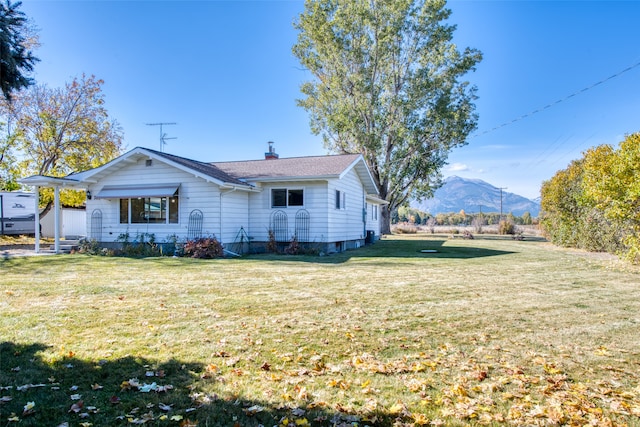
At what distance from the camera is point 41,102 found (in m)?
23.3

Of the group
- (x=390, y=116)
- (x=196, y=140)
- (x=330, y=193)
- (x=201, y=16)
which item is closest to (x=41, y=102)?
(x=196, y=140)

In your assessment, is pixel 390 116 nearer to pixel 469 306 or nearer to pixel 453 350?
pixel 469 306

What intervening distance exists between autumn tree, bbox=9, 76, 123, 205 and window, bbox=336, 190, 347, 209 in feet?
55.9

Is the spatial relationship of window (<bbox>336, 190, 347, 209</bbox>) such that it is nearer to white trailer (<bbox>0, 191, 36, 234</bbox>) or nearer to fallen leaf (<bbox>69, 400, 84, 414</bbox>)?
fallen leaf (<bbox>69, 400, 84, 414</bbox>)

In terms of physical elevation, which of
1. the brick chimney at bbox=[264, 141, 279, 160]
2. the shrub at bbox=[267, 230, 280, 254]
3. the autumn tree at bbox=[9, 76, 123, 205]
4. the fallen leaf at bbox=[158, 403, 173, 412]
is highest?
the autumn tree at bbox=[9, 76, 123, 205]

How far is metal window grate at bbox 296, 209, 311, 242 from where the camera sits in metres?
15.5

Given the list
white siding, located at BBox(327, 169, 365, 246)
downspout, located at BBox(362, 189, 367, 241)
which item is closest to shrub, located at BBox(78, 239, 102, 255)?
white siding, located at BBox(327, 169, 365, 246)

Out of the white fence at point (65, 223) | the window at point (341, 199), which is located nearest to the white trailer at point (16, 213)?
the white fence at point (65, 223)

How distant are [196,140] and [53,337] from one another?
2532 cm

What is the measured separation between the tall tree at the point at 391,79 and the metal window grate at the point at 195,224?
48.3ft

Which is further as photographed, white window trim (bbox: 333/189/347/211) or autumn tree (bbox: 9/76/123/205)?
autumn tree (bbox: 9/76/123/205)

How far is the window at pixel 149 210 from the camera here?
Answer: 15.4 m

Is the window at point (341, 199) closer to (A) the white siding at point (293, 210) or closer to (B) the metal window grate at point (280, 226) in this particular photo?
(A) the white siding at point (293, 210)

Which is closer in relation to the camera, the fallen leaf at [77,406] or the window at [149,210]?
the fallen leaf at [77,406]
